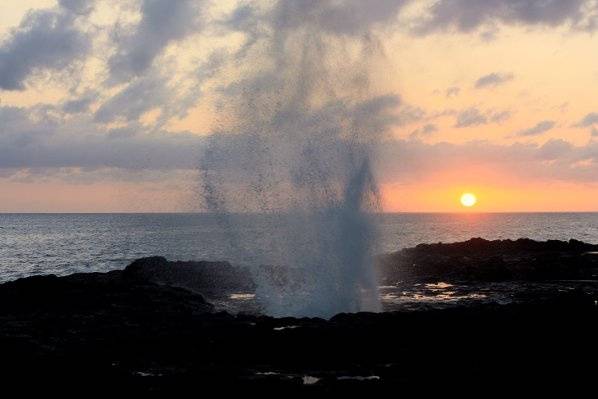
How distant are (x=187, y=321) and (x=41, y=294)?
11397 millimetres

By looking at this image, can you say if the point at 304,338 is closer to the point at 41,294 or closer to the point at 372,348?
the point at 372,348

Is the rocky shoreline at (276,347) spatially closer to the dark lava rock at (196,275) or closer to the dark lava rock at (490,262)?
the dark lava rock at (196,275)

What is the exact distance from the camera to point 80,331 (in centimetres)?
2530

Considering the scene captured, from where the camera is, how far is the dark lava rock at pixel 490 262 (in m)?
45.9

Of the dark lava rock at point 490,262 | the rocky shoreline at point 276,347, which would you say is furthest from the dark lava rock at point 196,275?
the dark lava rock at point 490,262

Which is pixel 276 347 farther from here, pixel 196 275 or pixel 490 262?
pixel 490 262

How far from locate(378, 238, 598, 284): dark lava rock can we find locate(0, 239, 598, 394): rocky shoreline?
64.5 feet

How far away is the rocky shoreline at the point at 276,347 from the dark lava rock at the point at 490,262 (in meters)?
19.7

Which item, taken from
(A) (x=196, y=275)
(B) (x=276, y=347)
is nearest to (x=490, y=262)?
(A) (x=196, y=275)

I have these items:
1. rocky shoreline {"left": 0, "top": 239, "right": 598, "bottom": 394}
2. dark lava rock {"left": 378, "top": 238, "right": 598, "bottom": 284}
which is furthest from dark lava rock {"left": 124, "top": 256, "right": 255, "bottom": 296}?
dark lava rock {"left": 378, "top": 238, "right": 598, "bottom": 284}

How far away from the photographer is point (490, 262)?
50562 mm

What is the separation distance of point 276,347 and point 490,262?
33622 mm

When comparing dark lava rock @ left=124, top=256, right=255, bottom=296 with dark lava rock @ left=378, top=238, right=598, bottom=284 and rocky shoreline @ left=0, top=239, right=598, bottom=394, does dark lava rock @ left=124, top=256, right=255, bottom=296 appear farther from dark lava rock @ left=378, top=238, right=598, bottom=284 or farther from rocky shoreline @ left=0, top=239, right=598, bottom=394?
dark lava rock @ left=378, top=238, right=598, bottom=284

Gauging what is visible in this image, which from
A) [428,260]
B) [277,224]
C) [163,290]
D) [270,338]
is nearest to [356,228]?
[277,224]
